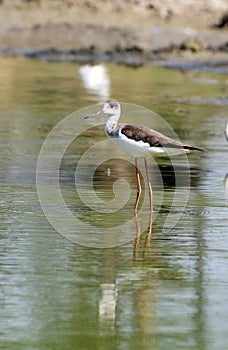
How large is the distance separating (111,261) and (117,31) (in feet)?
60.9

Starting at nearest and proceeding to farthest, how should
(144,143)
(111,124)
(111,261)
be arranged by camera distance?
1. (111,261)
2. (144,143)
3. (111,124)

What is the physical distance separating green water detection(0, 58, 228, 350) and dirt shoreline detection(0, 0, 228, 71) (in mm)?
9870

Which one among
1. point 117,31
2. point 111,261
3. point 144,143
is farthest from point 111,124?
point 117,31

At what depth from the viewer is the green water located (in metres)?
6.24

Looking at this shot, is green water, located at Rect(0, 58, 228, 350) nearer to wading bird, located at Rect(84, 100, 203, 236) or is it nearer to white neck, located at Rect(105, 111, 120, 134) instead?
wading bird, located at Rect(84, 100, 203, 236)

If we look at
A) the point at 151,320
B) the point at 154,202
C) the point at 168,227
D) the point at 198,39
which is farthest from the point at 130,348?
the point at 198,39

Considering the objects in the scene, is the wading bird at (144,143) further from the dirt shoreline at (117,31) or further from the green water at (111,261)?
the dirt shoreline at (117,31)

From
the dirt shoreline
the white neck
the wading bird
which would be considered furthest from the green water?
the dirt shoreline

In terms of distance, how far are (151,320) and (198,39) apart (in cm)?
1883

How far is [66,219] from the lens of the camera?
29.7 feet

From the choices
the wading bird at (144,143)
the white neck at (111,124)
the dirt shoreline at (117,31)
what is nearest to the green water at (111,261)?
the wading bird at (144,143)

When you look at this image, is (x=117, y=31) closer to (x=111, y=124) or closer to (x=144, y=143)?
(x=111, y=124)

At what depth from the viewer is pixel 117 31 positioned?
85.0 ft

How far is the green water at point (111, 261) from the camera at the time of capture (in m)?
6.24
